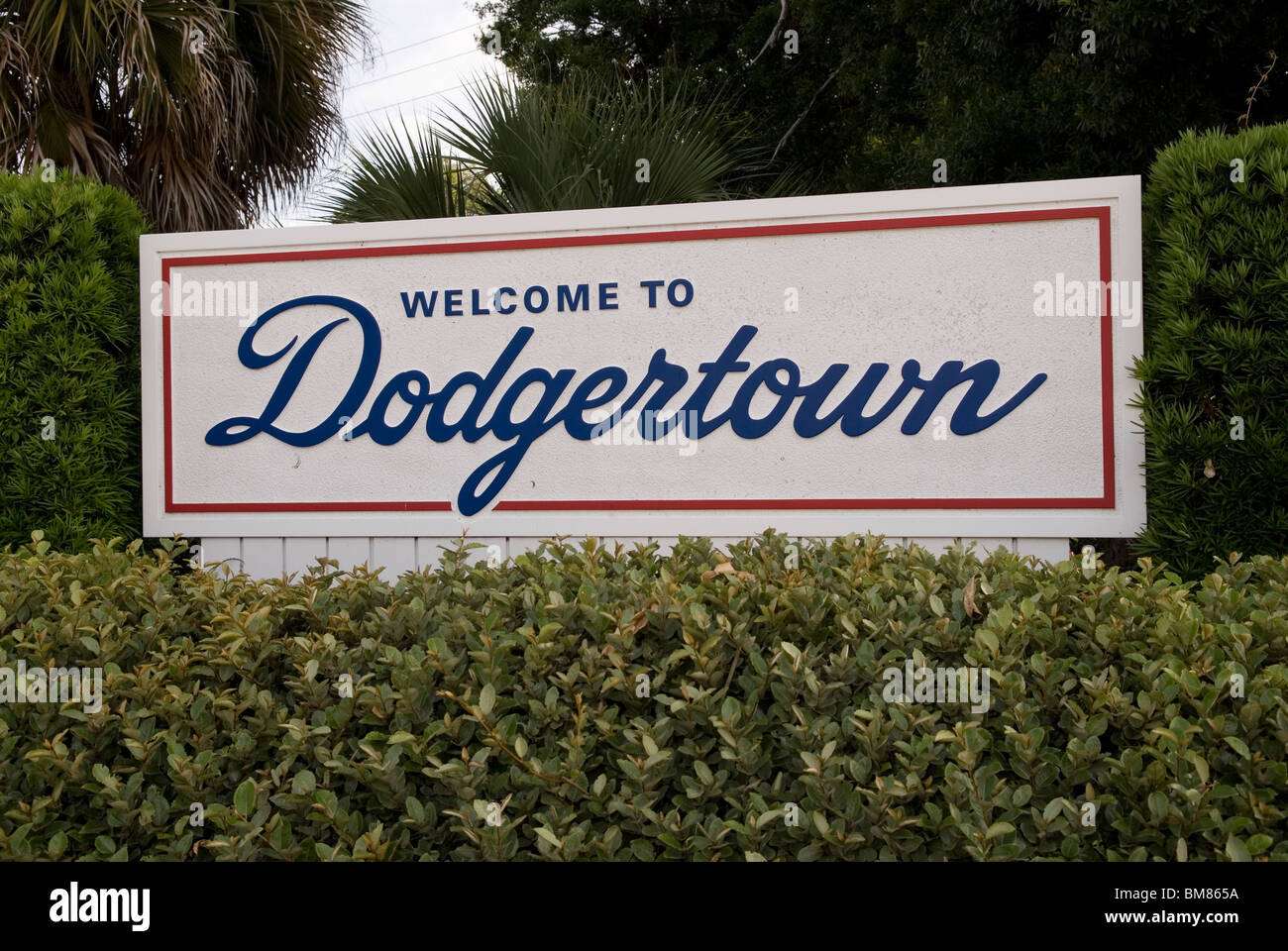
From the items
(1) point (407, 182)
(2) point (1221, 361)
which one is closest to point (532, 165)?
(1) point (407, 182)

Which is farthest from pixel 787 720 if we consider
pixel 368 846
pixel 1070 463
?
pixel 1070 463

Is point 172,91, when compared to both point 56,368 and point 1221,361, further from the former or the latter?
point 1221,361

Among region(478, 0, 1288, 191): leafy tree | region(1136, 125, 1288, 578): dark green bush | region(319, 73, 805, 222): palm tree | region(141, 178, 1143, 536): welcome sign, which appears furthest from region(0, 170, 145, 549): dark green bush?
region(478, 0, 1288, 191): leafy tree

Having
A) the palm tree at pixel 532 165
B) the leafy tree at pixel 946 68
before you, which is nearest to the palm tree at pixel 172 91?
the palm tree at pixel 532 165

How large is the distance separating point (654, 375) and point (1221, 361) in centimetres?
252

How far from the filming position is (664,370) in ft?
17.4

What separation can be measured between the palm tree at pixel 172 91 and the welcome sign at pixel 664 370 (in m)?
3.03

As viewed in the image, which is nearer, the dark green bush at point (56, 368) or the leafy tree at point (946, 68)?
the dark green bush at point (56, 368)

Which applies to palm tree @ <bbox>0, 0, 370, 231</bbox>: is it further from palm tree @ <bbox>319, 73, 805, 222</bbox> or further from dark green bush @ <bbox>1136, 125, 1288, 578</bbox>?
dark green bush @ <bbox>1136, 125, 1288, 578</bbox>

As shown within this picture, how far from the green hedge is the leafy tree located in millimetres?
6474

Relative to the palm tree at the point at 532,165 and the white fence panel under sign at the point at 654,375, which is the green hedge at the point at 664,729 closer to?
the white fence panel under sign at the point at 654,375

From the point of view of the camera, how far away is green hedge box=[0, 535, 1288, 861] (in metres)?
2.04

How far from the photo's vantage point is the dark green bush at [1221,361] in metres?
4.42
